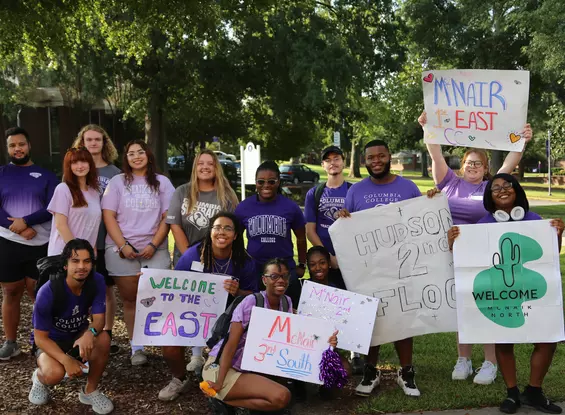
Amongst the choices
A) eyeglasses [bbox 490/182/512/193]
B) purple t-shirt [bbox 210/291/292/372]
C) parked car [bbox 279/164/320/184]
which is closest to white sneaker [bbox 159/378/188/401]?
purple t-shirt [bbox 210/291/292/372]

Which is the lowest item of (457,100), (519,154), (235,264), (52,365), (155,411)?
(155,411)

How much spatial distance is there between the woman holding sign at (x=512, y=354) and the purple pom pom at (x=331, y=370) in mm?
1183

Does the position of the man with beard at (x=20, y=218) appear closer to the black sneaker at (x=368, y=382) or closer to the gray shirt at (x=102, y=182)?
the gray shirt at (x=102, y=182)

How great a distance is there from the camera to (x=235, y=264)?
477 centimetres

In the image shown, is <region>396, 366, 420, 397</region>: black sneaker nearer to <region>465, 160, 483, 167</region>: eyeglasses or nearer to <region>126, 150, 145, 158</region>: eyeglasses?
<region>465, 160, 483, 167</region>: eyeglasses

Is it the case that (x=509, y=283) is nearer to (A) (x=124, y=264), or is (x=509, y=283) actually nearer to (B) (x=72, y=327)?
(A) (x=124, y=264)

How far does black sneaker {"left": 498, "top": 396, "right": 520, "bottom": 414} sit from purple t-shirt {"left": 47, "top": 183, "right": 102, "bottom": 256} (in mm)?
3504

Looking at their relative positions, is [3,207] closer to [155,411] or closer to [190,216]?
[190,216]

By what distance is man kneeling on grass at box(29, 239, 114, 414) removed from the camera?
424cm

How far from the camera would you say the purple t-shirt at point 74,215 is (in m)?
4.91

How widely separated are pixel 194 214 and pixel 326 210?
1.16m

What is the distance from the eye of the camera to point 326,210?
5.26 metres

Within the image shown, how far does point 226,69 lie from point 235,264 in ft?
58.4

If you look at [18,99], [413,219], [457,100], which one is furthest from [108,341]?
[18,99]
